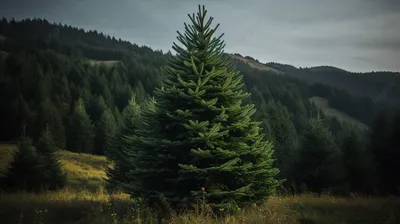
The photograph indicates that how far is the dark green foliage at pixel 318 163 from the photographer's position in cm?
2289

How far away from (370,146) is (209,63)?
25912mm

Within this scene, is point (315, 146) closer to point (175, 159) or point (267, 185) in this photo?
point (267, 185)

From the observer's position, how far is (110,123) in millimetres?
79000

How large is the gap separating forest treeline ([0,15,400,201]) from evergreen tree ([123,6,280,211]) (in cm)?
121

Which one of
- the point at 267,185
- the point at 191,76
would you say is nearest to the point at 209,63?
the point at 191,76

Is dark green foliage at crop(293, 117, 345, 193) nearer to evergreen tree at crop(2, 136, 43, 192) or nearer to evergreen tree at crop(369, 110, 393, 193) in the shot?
evergreen tree at crop(369, 110, 393, 193)

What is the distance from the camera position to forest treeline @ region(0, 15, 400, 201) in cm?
2384

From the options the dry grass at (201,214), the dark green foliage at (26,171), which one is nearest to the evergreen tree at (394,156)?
the dry grass at (201,214)

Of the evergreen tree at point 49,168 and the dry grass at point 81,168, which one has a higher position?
the evergreen tree at point 49,168

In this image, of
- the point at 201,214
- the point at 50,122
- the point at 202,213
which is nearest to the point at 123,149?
the point at 202,213

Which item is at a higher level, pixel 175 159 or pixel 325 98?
pixel 325 98

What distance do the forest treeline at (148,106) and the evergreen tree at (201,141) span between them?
121 cm

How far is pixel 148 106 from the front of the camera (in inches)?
492

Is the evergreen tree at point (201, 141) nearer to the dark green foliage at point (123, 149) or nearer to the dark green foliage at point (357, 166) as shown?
the dark green foliage at point (123, 149)
